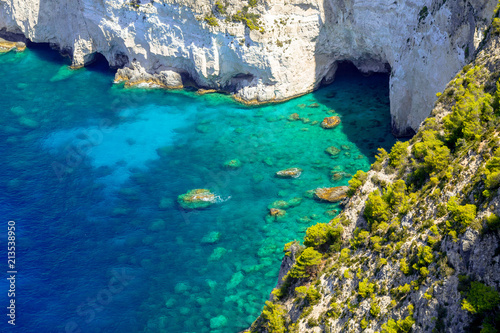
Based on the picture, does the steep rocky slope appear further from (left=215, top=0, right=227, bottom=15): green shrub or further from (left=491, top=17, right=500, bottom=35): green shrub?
(left=215, top=0, right=227, bottom=15): green shrub

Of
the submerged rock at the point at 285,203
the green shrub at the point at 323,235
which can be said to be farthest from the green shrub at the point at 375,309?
the submerged rock at the point at 285,203

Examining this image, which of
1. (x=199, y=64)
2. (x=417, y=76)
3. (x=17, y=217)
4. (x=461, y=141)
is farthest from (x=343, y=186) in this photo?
(x=17, y=217)

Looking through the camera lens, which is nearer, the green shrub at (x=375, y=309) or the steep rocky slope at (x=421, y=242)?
the steep rocky slope at (x=421, y=242)

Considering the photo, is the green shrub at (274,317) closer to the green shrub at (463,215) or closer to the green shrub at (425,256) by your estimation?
the green shrub at (425,256)

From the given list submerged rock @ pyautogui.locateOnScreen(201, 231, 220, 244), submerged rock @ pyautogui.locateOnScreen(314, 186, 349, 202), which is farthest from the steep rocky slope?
submerged rock @ pyautogui.locateOnScreen(314, 186, 349, 202)

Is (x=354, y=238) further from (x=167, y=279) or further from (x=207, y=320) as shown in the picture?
(x=167, y=279)
